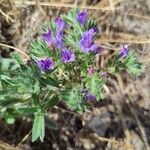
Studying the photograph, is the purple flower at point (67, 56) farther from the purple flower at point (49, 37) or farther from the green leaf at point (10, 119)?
the green leaf at point (10, 119)

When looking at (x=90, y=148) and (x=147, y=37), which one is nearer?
(x=90, y=148)

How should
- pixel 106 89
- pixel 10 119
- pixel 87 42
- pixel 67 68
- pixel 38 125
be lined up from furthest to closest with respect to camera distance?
pixel 106 89, pixel 10 119, pixel 38 125, pixel 67 68, pixel 87 42

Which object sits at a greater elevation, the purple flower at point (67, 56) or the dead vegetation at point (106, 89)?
the purple flower at point (67, 56)

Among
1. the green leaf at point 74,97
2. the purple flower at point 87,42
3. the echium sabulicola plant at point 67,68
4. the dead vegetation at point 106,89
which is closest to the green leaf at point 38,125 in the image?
the echium sabulicola plant at point 67,68

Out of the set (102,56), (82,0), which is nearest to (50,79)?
(102,56)

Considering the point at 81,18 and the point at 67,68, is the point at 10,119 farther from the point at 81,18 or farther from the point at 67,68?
the point at 81,18

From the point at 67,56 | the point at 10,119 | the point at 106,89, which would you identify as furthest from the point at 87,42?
the point at 106,89

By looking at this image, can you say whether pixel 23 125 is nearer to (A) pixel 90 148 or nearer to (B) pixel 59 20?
(A) pixel 90 148
